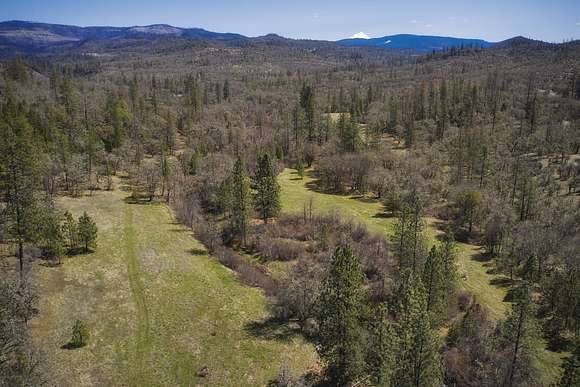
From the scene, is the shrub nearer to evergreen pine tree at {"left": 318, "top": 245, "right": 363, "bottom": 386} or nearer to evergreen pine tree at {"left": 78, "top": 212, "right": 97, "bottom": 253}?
evergreen pine tree at {"left": 78, "top": 212, "right": 97, "bottom": 253}

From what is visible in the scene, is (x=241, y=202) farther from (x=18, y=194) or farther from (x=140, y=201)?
(x=18, y=194)

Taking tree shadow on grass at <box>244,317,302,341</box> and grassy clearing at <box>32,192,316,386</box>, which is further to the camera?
tree shadow on grass at <box>244,317,302,341</box>

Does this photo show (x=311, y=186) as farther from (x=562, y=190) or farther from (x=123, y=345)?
(x=123, y=345)

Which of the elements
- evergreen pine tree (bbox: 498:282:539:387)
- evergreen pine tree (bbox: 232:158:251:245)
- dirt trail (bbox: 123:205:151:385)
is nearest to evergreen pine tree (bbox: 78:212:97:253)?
dirt trail (bbox: 123:205:151:385)

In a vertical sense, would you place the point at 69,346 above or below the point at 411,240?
below

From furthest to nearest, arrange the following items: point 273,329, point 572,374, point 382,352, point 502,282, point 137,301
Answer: point 502,282 < point 137,301 < point 273,329 < point 382,352 < point 572,374

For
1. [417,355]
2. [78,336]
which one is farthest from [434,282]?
[78,336]

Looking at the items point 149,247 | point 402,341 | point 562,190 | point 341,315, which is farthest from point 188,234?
point 562,190
